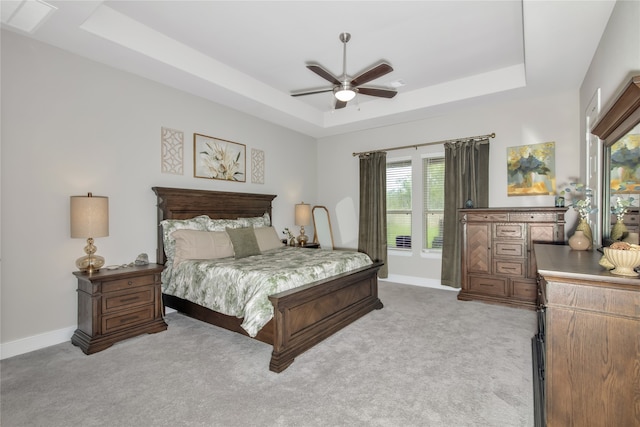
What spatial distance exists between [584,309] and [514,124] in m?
3.82

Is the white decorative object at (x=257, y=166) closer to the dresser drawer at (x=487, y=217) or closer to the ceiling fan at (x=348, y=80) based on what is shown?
the ceiling fan at (x=348, y=80)

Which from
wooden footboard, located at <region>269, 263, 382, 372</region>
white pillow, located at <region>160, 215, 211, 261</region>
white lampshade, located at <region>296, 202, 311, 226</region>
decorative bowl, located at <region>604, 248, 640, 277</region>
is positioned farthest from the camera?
white lampshade, located at <region>296, 202, 311, 226</region>

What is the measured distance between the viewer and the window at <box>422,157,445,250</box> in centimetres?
521

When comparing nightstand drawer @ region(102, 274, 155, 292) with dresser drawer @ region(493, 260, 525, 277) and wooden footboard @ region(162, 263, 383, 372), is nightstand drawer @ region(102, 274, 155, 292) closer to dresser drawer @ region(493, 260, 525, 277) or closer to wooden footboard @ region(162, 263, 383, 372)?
wooden footboard @ region(162, 263, 383, 372)

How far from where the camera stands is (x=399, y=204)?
567cm

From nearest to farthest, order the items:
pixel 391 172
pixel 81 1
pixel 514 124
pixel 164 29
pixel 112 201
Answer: pixel 81 1 → pixel 164 29 → pixel 112 201 → pixel 514 124 → pixel 391 172

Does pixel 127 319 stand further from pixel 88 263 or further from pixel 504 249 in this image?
pixel 504 249

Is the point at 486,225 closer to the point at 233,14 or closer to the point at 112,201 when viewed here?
the point at 233,14

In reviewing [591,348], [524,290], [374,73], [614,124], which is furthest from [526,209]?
[591,348]

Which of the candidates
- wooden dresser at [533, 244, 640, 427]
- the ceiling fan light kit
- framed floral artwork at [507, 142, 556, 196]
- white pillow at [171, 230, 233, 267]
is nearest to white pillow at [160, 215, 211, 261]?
white pillow at [171, 230, 233, 267]

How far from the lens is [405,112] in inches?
193

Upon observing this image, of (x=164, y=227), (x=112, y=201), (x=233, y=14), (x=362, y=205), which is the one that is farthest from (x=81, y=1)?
(x=362, y=205)

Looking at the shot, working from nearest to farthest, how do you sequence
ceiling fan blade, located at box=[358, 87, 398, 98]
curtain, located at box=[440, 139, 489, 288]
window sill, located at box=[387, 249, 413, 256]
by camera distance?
1. ceiling fan blade, located at box=[358, 87, 398, 98]
2. curtain, located at box=[440, 139, 489, 288]
3. window sill, located at box=[387, 249, 413, 256]

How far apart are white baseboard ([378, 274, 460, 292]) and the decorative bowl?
3631 millimetres
